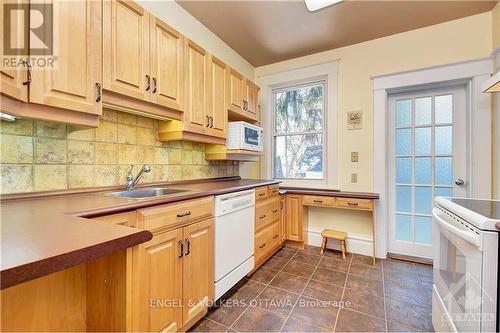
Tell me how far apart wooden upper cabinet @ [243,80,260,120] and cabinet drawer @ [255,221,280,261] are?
1433mm

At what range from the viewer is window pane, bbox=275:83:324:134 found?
323 cm

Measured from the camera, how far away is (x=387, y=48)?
2.74m

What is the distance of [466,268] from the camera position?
1.02 metres

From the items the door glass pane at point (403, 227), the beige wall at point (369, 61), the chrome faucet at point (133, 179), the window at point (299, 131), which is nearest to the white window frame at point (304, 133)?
the window at point (299, 131)

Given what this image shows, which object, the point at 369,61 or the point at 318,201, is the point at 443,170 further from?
the point at 369,61

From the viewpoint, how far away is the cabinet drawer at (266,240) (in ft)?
7.73

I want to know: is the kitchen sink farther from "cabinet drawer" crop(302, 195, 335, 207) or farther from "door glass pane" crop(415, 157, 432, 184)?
"door glass pane" crop(415, 157, 432, 184)

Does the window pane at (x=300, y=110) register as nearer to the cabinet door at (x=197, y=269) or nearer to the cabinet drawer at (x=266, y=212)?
the cabinet drawer at (x=266, y=212)

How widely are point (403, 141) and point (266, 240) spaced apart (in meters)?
2.08

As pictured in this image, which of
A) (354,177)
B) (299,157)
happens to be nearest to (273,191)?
(299,157)

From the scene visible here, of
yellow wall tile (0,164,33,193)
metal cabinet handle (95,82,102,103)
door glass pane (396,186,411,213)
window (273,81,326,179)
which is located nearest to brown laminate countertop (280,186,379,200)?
window (273,81,326,179)

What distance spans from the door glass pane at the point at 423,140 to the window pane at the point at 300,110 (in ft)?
3.72

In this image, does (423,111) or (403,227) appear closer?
(423,111)

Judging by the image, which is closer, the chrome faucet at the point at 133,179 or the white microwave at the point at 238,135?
the chrome faucet at the point at 133,179
